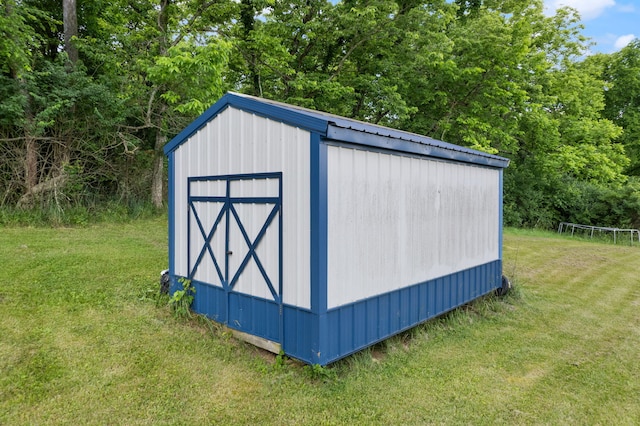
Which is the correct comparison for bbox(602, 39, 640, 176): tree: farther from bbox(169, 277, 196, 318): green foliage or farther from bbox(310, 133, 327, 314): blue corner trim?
bbox(169, 277, 196, 318): green foliage

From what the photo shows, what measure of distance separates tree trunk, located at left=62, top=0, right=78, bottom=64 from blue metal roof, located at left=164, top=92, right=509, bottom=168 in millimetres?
8708

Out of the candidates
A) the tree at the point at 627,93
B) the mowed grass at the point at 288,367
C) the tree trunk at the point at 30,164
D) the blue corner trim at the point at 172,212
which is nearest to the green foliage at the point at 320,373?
the mowed grass at the point at 288,367

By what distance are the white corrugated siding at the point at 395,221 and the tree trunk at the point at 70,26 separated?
10.9 m

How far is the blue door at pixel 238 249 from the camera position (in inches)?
141

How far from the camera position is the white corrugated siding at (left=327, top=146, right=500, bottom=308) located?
3.37 m

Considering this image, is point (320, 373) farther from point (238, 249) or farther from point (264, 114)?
point (264, 114)

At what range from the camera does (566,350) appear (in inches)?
163

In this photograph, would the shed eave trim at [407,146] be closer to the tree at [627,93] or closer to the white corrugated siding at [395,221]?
the white corrugated siding at [395,221]

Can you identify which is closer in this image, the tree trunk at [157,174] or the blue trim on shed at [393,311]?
the blue trim on shed at [393,311]

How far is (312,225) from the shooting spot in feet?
10.5

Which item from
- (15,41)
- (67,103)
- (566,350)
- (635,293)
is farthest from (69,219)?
(635,293)

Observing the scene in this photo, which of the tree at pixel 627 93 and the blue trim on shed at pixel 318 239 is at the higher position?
the tree at pixel 627 93

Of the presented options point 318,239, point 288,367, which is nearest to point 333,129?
point 318,239

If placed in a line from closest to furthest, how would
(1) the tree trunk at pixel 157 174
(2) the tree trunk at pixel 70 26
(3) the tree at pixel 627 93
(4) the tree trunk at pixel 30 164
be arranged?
(4) the tree trunk at pixel 30 164
(2) the tree trunk at pixel 70 26
(1) the tree trunk at pixel 157 174
(3) the tree at pixel 627 93
